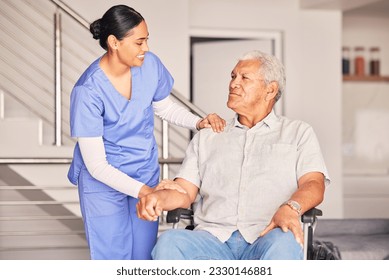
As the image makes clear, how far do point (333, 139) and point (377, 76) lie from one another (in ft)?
2.92

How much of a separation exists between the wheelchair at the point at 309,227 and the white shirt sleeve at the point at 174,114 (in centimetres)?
33

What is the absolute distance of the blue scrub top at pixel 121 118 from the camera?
7.18ft

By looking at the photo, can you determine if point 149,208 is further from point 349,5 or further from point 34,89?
point 349,5

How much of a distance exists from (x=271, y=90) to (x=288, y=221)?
0.49 meters

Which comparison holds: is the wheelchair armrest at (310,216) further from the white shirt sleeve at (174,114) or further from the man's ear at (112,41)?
the man's ear at (112,41)

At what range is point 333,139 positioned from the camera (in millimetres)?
5168

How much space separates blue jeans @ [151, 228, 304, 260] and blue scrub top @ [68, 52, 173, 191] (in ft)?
1.04

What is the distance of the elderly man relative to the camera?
2.16 metres

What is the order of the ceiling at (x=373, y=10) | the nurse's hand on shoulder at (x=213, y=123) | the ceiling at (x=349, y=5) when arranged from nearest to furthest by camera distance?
the nurse's hand on shoulder at (x=213, y=123) → the ceiling at (x=349, y=5) → the ceiling at (x=373, y=10)

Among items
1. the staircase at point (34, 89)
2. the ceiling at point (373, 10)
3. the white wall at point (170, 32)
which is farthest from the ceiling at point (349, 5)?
the staircase at point (34, 89)

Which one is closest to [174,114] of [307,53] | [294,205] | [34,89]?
[294,205]
